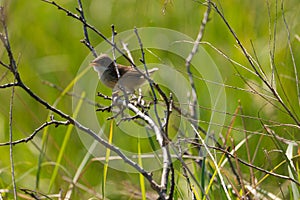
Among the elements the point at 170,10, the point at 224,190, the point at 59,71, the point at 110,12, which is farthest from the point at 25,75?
the point at 224,190

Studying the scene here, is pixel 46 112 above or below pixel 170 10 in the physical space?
below

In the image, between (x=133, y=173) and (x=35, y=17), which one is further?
(x=35, y=17)

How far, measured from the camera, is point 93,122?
8.84 ft

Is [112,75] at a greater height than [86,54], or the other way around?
[86,54]

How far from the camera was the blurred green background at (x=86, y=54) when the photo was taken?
279cm

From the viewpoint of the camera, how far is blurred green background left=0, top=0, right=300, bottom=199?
2789 millimetres

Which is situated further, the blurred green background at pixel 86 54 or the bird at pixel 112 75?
the blurred green background at pixel 86 54

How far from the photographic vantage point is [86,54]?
352cm

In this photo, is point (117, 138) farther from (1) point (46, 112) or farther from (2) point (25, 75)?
(2) point (25, 75)

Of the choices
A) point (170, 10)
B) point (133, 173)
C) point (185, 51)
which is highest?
point (170, 10)

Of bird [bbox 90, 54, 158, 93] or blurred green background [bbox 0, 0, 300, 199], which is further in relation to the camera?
blurred green background [bbox 0, 0, 300, 199]

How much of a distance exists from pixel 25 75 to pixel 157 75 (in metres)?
0.88

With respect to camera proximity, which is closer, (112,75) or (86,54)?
(112,75)

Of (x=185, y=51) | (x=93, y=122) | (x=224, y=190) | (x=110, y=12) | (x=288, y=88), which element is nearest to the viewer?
(x=224, y=190)
